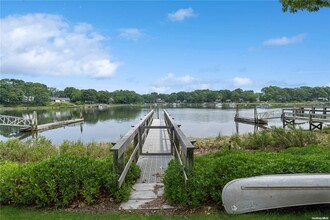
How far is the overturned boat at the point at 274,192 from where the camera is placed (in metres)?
4.00

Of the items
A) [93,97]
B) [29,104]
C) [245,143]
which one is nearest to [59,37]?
[245,143]

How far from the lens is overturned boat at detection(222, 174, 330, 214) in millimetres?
4004

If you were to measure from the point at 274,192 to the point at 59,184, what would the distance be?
3306 millimetres

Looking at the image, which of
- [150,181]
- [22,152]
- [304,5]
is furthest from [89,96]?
[150,181]

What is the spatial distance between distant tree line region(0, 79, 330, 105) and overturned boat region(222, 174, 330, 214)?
407 feet

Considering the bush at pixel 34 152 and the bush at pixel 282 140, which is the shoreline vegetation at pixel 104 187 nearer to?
the bush at pixel 34 152

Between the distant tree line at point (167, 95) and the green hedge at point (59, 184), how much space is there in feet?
401

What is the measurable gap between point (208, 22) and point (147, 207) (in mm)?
15063

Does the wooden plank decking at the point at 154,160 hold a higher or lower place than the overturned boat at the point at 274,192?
lower

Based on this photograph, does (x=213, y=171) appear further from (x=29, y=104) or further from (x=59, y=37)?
(x=29, y=104)

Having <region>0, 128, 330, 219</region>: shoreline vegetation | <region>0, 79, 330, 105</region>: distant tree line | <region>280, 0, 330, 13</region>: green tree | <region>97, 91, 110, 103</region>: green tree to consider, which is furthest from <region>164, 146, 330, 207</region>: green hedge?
<region>97, 91, 110, 103</region>: green tree

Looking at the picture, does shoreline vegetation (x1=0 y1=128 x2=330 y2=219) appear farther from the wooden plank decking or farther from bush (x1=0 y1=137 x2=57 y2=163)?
bush (x1=0 y1=137 x2=57 y2=163)

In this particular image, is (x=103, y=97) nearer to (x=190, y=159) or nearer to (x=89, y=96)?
(x=89, y=96)

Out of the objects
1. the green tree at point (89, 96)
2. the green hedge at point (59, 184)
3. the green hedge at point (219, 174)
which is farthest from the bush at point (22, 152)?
the green tree at point (89, 96)
